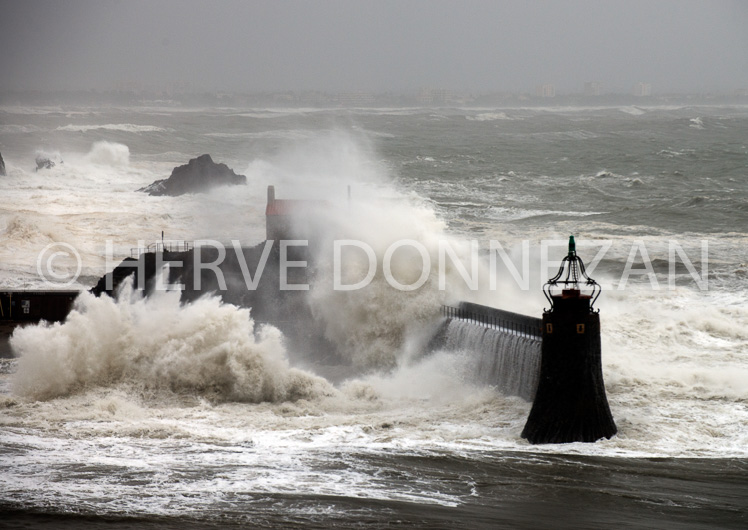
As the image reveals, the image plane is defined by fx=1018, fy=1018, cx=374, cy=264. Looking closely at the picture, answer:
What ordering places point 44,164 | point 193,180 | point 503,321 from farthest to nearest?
point 44,164 → point 193,180 → point 503,321

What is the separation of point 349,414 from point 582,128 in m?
97.1

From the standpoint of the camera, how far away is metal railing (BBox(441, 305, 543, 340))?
17.5 m

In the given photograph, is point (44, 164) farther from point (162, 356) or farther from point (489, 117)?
point (489, 117)

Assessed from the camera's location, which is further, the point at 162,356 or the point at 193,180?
the point at 193,180

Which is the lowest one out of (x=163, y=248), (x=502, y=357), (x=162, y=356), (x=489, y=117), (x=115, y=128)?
(x=162, y=356)

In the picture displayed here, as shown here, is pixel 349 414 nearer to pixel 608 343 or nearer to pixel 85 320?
pixel 85 320

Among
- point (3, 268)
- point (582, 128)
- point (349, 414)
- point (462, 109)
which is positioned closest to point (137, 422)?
point (349, 414)

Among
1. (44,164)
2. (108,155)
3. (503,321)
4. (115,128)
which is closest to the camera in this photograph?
(503,321)

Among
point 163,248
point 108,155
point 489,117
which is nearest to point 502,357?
point 163,248

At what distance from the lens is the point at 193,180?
2216 inches

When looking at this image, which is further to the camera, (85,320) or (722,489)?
(85,320)

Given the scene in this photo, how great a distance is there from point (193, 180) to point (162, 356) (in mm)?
37991

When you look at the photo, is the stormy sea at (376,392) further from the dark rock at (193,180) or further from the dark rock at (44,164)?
the dark rock at (44,164)

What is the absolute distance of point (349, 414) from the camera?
56.6ft
